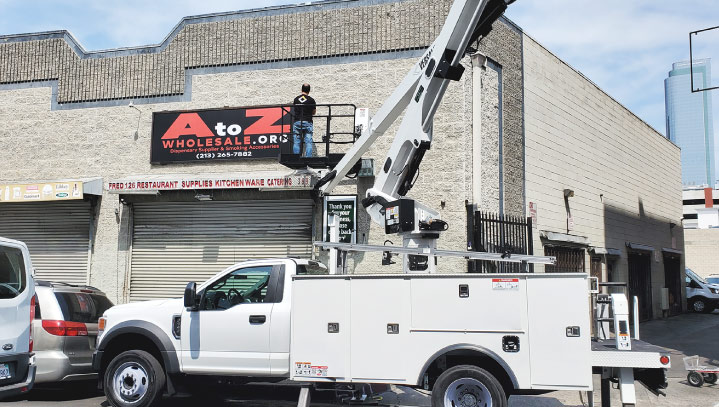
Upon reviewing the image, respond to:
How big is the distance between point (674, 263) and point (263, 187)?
20.6 metres

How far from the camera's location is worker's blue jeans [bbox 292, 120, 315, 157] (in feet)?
43.4

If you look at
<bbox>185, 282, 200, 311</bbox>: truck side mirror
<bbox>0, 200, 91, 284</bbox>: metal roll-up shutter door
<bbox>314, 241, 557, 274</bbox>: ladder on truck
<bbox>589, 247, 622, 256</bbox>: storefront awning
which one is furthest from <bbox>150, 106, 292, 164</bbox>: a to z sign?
<bbox>589, 247, 622, 256</bbox>: storefront awning

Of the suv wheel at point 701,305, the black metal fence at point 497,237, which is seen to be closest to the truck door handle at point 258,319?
the black metal fence at point 497,237

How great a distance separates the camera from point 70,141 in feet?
52.0

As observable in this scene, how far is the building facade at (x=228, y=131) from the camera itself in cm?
1378

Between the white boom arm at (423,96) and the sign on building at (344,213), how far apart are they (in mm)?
3053

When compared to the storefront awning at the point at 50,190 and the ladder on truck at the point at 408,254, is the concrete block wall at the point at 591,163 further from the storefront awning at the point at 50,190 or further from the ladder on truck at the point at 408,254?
the storefront awning at the point at 50,190

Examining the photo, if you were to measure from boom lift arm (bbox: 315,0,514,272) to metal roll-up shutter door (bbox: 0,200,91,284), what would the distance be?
28.1ft

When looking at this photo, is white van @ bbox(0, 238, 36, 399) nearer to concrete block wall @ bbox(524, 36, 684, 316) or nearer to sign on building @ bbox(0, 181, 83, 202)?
sign on building @ bbox(0, 181, 83, 202)

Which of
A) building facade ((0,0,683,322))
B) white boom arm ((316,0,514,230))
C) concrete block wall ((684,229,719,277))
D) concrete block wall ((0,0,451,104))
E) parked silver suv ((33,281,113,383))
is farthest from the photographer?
concrete block wall ((684,229,719,277))

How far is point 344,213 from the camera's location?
13.9m

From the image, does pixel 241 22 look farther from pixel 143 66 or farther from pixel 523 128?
pixel 523 128

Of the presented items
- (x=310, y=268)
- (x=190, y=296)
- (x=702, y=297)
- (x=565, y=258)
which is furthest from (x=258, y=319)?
(x=702, y=297)

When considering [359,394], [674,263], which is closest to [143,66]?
[359,394]
